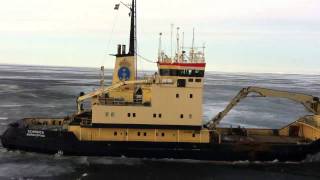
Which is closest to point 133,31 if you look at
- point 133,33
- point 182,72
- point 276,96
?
point 133,33

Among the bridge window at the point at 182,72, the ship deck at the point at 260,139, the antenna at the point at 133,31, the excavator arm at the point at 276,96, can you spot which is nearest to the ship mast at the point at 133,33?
the antenna at the point at 133,31

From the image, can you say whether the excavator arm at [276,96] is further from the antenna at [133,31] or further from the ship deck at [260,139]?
the antenna at [133,31]

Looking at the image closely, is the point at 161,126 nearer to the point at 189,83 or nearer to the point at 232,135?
the point at 189,83

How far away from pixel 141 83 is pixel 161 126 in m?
2.47

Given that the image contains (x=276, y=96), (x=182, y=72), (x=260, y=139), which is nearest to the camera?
(x=182, y=72)

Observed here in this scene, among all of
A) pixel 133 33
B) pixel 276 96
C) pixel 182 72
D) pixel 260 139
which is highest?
pixel 133 33

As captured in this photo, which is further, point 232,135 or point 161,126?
point 232,135

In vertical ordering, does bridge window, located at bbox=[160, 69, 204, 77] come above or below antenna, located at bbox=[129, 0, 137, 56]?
below

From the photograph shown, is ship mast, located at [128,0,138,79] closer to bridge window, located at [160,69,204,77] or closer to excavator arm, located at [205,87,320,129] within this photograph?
bridge window, located at [160,69,204,77]

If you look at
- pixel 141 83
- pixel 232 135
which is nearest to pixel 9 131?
pixel 141 83

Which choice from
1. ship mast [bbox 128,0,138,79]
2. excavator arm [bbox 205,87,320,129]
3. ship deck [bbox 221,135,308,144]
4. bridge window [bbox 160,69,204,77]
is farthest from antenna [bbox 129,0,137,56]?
ship deck [bbox 221,135,308,144]

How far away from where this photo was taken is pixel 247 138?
88.2 feet

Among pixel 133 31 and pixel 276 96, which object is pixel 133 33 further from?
pixel 276 96

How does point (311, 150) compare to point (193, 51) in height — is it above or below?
below
